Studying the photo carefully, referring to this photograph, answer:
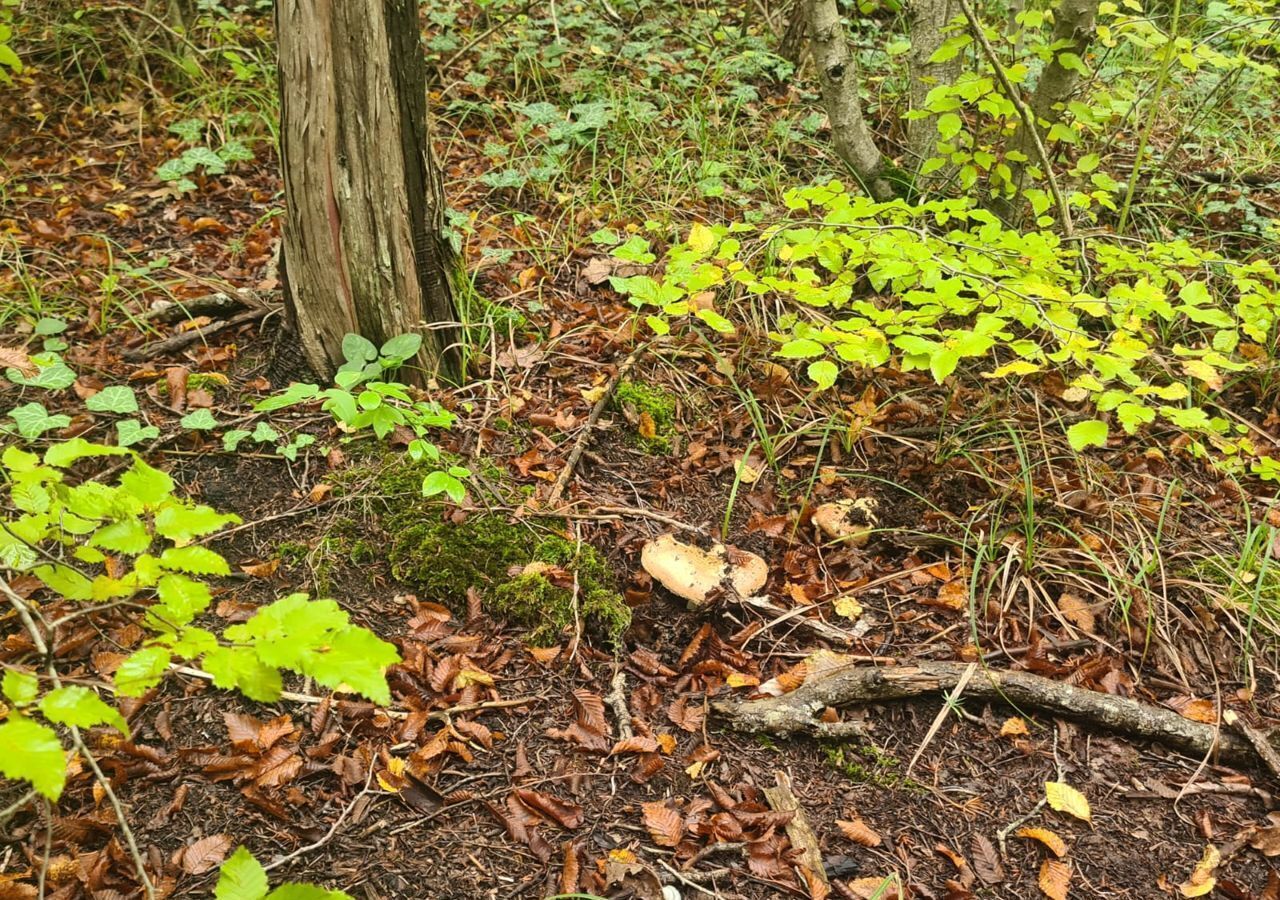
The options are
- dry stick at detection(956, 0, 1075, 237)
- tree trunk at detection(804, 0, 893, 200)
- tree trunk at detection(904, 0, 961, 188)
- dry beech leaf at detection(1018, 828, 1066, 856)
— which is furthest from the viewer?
tree trunk at detection(904, 0, 961, 188)

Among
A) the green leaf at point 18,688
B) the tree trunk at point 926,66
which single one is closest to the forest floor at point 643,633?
the green leaf at point 18,688

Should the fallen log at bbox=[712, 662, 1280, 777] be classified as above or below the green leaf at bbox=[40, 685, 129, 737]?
below

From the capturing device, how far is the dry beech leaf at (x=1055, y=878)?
2.00m

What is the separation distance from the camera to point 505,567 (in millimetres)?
2598

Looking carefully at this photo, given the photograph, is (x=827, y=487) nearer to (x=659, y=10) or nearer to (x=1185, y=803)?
(x=1185, y=803)

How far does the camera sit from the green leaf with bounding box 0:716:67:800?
100 cm

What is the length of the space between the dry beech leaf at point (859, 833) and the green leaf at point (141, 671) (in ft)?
5.48

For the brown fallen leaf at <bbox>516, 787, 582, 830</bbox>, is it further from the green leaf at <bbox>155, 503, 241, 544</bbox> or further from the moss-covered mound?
the green leaf at <bbox>155, 503, 241, 544</bbox>

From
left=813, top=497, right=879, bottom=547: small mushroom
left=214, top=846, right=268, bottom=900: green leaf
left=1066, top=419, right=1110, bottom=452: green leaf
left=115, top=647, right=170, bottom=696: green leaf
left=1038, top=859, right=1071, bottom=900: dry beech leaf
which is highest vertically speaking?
left=115, top=647, right=170, bottom=696: green leaf

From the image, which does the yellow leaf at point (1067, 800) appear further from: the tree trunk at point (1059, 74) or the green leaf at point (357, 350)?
the tree trunk at point (1059, 74)

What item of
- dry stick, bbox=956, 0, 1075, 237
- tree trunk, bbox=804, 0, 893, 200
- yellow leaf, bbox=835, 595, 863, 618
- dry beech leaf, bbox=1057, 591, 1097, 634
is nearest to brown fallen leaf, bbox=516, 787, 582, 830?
yellow leaf, bbox=835, 595, 863, 618

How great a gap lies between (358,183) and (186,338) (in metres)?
1.10

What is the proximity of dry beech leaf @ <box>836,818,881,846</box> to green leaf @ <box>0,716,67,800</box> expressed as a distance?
5.80 feet

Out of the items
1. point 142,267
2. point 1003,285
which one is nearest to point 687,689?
point 1003,285
